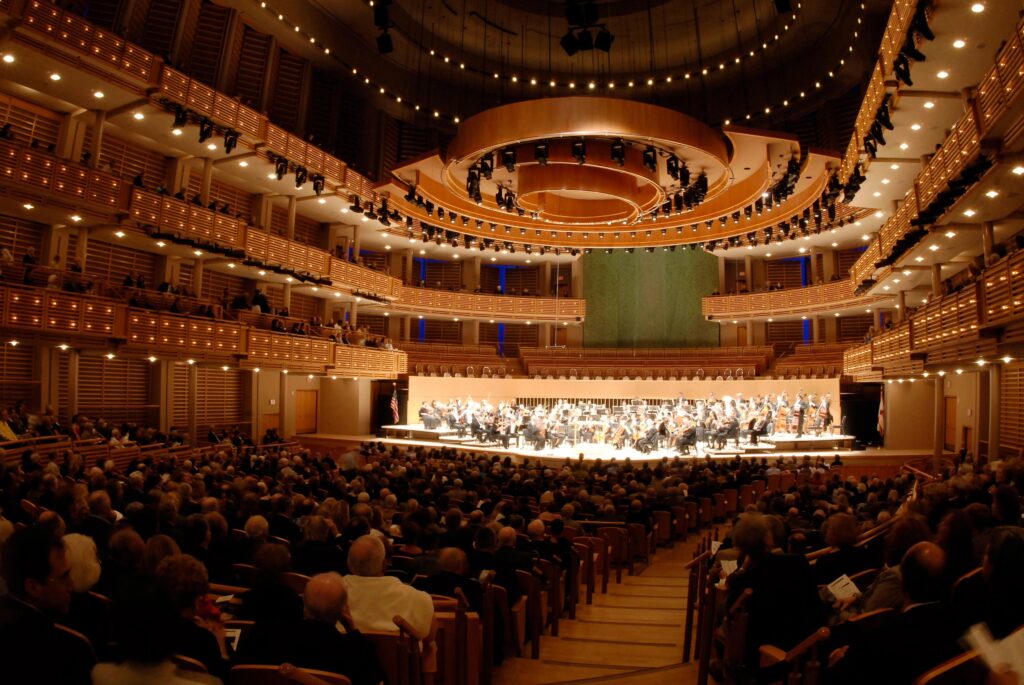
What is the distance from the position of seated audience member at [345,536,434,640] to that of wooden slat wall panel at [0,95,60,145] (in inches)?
626

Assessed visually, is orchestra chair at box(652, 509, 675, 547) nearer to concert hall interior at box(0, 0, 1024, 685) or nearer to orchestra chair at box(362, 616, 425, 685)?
concert hall interior at box(0, 0, 1024, 685)

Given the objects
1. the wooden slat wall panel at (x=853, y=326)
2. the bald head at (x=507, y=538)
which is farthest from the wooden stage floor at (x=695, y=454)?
Answer: the bald head at (x=507, y=538)

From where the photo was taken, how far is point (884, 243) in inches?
711

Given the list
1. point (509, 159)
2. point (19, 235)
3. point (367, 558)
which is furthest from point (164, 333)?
point (367, 558)

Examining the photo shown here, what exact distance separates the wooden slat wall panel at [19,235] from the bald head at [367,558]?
15645 mm

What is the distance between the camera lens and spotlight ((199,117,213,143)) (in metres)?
17.5

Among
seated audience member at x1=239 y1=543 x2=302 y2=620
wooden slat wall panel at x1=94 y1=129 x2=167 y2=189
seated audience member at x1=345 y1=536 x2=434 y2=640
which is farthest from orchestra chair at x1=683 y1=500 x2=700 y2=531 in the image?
wooden slat wall panel at x1=94 y1=129 x2=167 y2=189

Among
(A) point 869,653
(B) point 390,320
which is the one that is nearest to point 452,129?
(B) point 390,320

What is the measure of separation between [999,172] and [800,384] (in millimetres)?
14481

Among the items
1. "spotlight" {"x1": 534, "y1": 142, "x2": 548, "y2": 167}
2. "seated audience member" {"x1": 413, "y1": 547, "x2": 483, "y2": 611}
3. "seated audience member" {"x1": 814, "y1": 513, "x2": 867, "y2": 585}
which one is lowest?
"seated audience member" {"x1": 413, "y1": 547, "x2": 483, "y2": 611}

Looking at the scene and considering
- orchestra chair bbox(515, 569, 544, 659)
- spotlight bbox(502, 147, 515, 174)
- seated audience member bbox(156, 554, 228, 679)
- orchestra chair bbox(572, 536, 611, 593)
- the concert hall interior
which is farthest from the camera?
spotlight bbox(502, 147, 515, 174)

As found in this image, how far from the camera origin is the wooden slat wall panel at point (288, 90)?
75.3 ft

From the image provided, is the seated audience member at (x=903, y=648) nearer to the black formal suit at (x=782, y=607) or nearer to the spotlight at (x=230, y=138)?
the black formal suit at (x=782, y=607)

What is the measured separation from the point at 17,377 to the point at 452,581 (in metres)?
15.8
